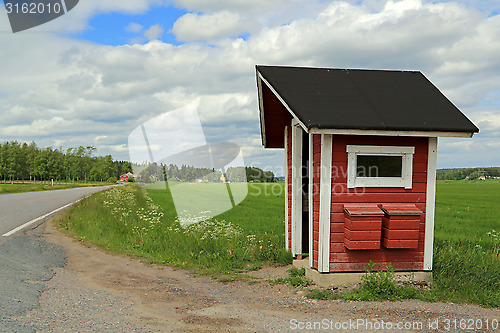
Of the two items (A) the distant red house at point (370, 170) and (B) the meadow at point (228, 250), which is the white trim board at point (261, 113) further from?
(B) the meadow at point (228, 250)

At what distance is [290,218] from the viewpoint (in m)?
9.71

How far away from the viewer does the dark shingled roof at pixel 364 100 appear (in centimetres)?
682

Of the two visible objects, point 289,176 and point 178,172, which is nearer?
point 289,176

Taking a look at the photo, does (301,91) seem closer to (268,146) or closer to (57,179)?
(268,146)

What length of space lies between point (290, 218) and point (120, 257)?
455 centimetres

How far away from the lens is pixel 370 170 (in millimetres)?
7254

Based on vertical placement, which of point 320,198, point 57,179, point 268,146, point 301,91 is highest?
point 301,91

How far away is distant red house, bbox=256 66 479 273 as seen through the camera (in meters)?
6.79

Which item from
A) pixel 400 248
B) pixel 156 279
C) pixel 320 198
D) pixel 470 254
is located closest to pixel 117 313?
pixel 156 279

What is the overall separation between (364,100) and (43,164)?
83455 millimetres

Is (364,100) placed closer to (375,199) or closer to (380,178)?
(380,178)

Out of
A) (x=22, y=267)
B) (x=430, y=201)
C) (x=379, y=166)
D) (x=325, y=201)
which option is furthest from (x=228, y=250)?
(x=430, y=201)

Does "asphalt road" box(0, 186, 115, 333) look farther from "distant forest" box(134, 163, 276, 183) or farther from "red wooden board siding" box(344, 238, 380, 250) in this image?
"red wooden board siding" box(344, 238, 380, 250)

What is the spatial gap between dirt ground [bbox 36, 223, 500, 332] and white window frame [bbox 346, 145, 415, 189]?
7.06 feet
